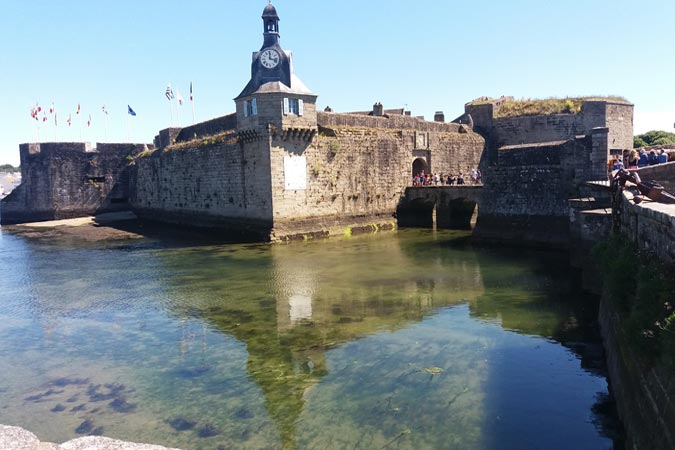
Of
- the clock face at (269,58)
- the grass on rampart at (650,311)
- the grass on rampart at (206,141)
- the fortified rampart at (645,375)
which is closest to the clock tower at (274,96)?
the clock face at (269,58)

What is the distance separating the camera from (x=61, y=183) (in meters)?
34.8

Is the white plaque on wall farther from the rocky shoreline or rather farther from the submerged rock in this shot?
the rocky shoreline

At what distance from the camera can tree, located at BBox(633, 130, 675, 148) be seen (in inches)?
1810

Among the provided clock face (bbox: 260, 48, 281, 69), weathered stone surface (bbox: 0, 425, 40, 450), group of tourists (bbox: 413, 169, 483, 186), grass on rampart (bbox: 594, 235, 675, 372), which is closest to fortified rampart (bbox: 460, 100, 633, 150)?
group of tourists (bbox: 413, 169, 483, 186)

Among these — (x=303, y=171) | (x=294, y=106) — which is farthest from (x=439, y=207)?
(x=294, y=106)

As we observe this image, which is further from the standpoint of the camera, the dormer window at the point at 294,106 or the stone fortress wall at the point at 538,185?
the dormer window at the point at 294,106

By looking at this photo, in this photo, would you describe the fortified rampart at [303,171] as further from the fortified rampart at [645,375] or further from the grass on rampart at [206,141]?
the fortified rampart at [645,375]

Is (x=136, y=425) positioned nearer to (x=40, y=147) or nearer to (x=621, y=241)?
(x=621, y=241)

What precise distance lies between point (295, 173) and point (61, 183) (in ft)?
63.4

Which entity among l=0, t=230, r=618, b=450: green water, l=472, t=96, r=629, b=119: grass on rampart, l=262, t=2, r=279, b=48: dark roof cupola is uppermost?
l=262, t=2, r=279, b=48: dark roof cupola

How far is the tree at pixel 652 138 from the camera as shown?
46.0 m

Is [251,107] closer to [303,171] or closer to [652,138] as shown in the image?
[303,171]

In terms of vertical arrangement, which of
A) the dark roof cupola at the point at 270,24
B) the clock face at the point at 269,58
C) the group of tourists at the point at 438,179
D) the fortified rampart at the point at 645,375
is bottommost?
the fortified rampart at the point at 645,375

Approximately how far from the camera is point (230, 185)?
25734 mm
